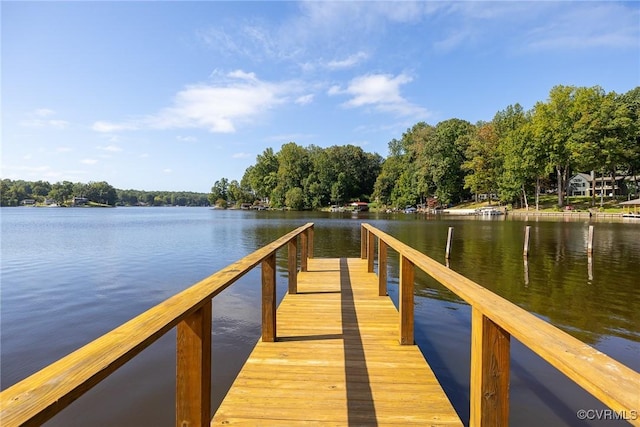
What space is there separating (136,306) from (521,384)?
808 cm

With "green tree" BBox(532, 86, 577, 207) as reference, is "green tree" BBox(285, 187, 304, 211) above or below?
below

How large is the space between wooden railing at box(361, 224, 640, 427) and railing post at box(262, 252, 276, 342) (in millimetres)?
1712

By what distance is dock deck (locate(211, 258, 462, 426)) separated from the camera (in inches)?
99.1

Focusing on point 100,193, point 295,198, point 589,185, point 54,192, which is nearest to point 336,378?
point 295,198

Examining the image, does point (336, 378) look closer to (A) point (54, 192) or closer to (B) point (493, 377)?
(B) point (493, 377)

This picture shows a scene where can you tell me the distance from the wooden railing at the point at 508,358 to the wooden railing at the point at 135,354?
1368 mm

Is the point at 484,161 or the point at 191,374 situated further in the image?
the point at 484,161

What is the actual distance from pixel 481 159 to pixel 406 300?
5410 centimetres

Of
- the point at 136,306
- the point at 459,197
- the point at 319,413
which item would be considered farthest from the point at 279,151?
the point at 319,413

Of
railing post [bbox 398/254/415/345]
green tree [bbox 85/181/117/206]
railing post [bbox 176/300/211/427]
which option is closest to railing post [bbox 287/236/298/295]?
railing post [bbox 398/254/415/345]

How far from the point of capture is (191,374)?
1757 mm

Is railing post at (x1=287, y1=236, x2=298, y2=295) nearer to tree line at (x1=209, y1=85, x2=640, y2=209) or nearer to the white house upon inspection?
tree line at (x1=209, y1=85, x2=640, y2=209)

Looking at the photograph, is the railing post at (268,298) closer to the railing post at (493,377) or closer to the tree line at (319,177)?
the railing post at (493,377)

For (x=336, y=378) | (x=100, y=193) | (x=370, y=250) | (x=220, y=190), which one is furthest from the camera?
(x=100, y=193)
